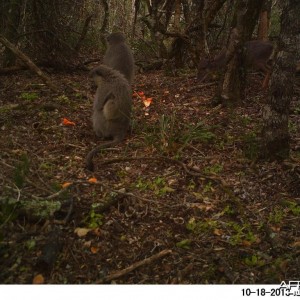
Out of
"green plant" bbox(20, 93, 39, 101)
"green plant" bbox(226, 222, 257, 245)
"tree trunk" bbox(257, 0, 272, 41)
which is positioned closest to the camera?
"green plant" bbox(226, 222, 257, 245)

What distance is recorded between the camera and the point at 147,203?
4.29 metres

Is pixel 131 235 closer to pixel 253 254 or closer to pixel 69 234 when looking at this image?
pixel 69 234

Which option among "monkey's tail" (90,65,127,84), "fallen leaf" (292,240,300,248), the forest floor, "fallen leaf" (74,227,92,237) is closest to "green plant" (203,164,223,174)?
the forest floor

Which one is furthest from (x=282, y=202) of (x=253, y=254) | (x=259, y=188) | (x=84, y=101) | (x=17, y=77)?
(x=17, y=77)

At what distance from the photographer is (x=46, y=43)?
9.05 m

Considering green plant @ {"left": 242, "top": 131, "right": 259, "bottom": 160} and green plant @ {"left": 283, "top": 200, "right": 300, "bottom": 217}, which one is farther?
green plant @ {"left": 242, "top": 131, "right": 259, "bottom": 160}

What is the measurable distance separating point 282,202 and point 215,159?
1.16 meters

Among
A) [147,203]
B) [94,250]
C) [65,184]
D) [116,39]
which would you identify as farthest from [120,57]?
[94,250]

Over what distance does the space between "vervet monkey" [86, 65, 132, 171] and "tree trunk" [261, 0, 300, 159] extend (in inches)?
80.8

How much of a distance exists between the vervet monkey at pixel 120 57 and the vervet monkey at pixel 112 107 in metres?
1.79

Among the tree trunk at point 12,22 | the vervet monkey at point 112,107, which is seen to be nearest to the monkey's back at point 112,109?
the vervet monkey at point 112,107

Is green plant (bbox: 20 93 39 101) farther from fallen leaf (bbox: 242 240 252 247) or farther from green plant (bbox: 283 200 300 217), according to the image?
fallen leaf (bbox: 242 240 252 247)

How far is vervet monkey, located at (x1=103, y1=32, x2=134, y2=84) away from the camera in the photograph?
796 cm

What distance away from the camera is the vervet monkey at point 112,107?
5992 millimetres
